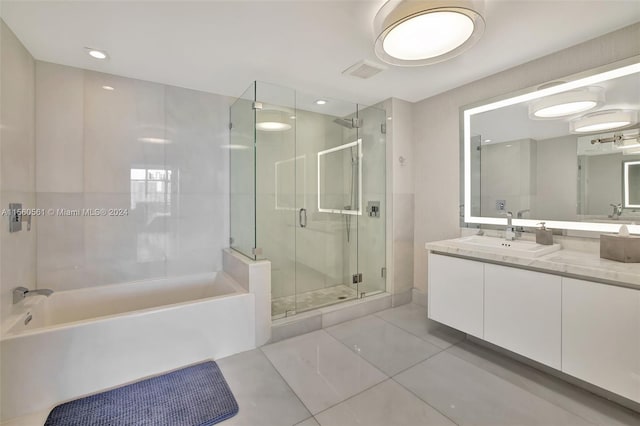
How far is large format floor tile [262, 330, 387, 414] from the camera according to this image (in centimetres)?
176

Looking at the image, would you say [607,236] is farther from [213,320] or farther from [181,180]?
[181,180]

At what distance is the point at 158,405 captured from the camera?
5.52 feet

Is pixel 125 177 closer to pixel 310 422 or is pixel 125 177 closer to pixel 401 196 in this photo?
pixel 310 422

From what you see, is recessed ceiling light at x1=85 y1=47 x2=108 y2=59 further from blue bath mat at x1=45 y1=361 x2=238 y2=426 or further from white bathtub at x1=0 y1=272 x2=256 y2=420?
blue bath mat at x1=45 y1=361 x2=238 y2=426

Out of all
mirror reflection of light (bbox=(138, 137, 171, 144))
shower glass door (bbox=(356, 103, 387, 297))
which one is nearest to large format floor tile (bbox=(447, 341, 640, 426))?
shower glass door (bbox=(356, 103, 387, 297))

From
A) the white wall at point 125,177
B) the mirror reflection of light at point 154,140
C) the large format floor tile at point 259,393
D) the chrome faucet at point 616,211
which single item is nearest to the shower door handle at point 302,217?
the white wall at point 125,177

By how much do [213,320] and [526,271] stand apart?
90.6 inches

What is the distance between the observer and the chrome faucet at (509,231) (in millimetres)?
2404

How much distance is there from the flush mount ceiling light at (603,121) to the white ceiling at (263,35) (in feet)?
1.80

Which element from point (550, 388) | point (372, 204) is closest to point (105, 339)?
point (372, 204)

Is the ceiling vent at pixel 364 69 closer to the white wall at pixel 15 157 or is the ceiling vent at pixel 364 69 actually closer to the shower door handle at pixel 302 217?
the shower door handle at pixel 302 217

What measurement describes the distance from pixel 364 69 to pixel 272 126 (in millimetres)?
984

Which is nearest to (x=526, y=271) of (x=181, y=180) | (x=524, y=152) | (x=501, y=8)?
(x=524, y=152)

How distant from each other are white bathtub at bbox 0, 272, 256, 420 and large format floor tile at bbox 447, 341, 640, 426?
182 cm
